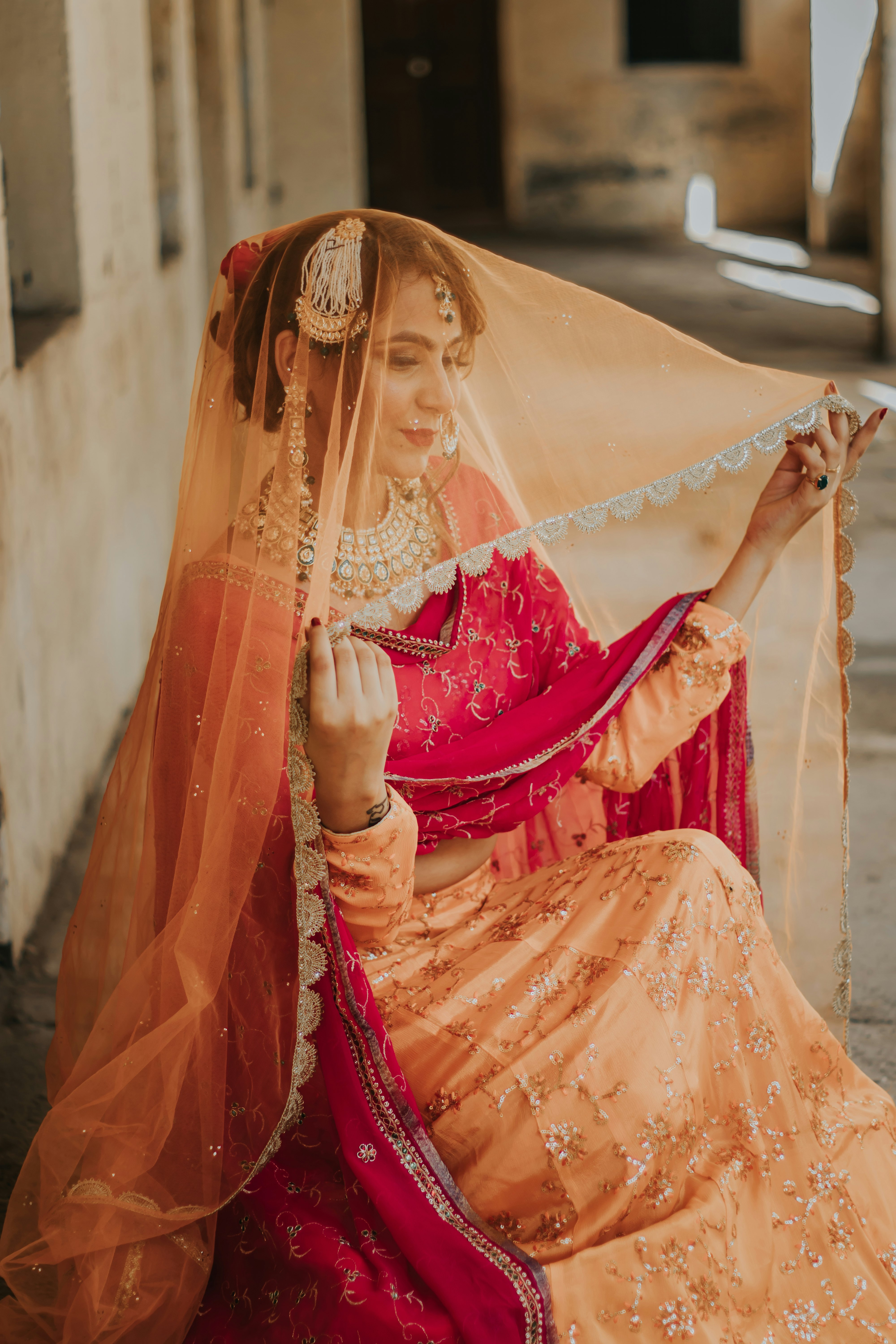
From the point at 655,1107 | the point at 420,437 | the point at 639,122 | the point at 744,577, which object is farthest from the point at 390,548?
the point at 639,122

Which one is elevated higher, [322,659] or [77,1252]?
[322,659]

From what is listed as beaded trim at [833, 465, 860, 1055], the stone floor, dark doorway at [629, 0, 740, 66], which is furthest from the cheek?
dark doorway at [629, 0, 740, 66]

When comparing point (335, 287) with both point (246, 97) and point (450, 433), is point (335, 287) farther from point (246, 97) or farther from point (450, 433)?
point (246, 97)

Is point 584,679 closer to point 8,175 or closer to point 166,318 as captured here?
point 8,175

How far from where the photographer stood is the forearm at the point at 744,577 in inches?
65.7

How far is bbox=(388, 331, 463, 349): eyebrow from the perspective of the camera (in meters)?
1.40

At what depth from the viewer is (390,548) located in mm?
1535

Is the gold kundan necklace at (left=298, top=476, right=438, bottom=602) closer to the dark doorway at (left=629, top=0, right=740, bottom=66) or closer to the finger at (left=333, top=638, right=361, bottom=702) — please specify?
the finger at (left=333, top=638, right=361, bottom=702)

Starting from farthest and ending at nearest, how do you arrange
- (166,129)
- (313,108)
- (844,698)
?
(313,108) → (166,129) → (844,698)

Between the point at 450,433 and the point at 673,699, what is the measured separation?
1.47 ft

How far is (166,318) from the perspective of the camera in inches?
184

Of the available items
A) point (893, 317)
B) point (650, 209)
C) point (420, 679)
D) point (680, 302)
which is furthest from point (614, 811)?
point (650, 209)

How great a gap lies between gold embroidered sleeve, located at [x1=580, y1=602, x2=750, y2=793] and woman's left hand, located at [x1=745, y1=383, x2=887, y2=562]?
121 millimetres

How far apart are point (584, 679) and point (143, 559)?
8.54ft
